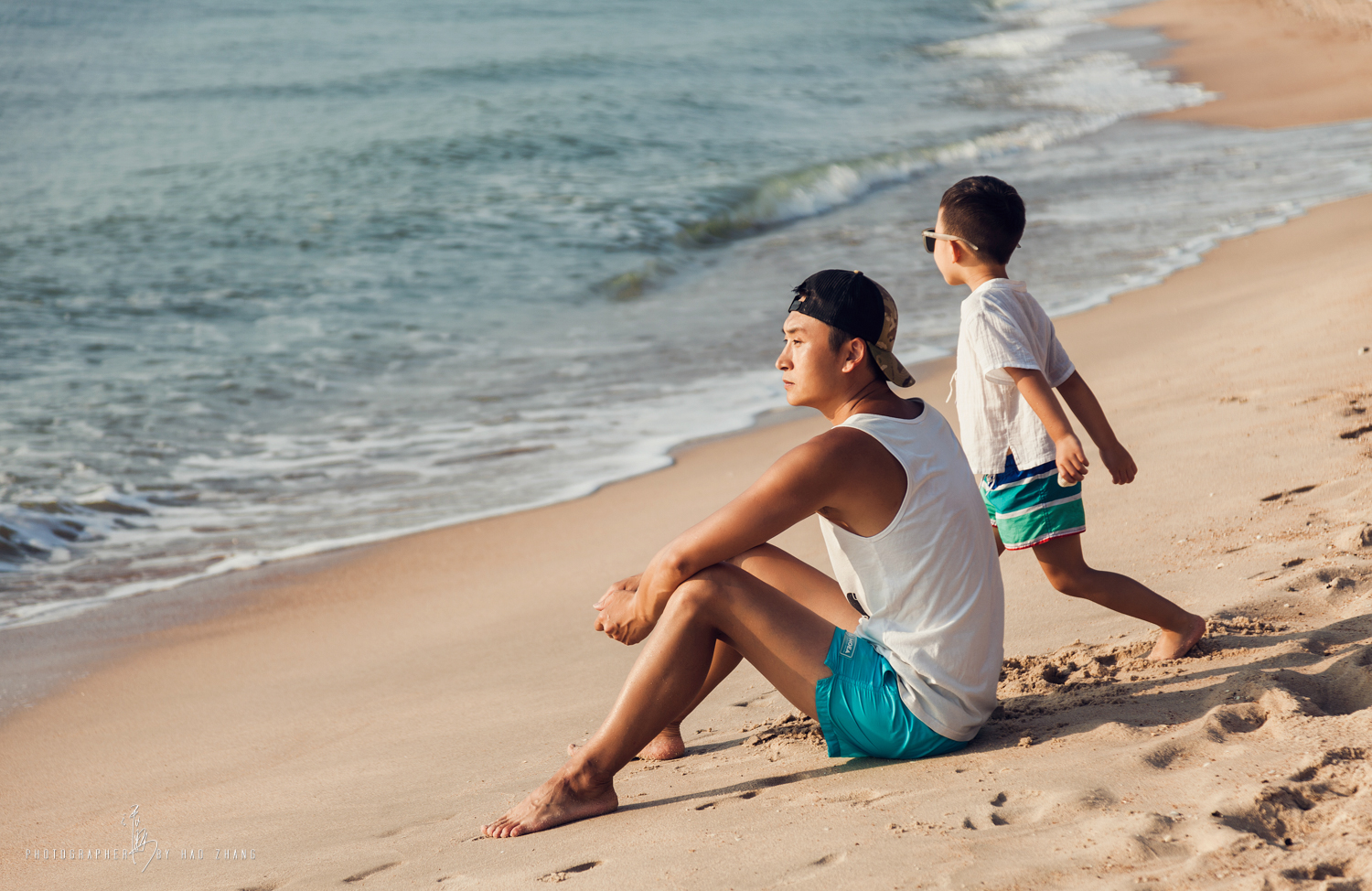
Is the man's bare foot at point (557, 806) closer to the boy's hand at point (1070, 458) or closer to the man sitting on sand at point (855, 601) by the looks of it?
the man sitting on sand at point (855, 601)

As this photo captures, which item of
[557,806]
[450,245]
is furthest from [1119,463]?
[450,245]

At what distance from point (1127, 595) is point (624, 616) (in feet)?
4.44

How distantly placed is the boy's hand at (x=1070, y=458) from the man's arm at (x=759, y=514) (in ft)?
2.09

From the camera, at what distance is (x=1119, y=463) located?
292cm

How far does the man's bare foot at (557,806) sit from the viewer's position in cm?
252

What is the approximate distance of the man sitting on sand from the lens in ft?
7.93

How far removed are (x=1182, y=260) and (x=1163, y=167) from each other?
5.46 meters

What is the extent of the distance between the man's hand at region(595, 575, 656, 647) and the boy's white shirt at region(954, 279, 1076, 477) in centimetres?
104

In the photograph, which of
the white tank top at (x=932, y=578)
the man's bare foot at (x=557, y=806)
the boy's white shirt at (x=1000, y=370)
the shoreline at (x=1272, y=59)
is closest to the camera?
the white tank top at (x=932, y=578)

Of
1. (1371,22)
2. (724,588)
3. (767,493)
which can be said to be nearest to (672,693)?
(724,588)

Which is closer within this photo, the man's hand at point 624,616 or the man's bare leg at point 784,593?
the man's hand at point 624,616

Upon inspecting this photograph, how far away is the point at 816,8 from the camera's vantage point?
4159cm
